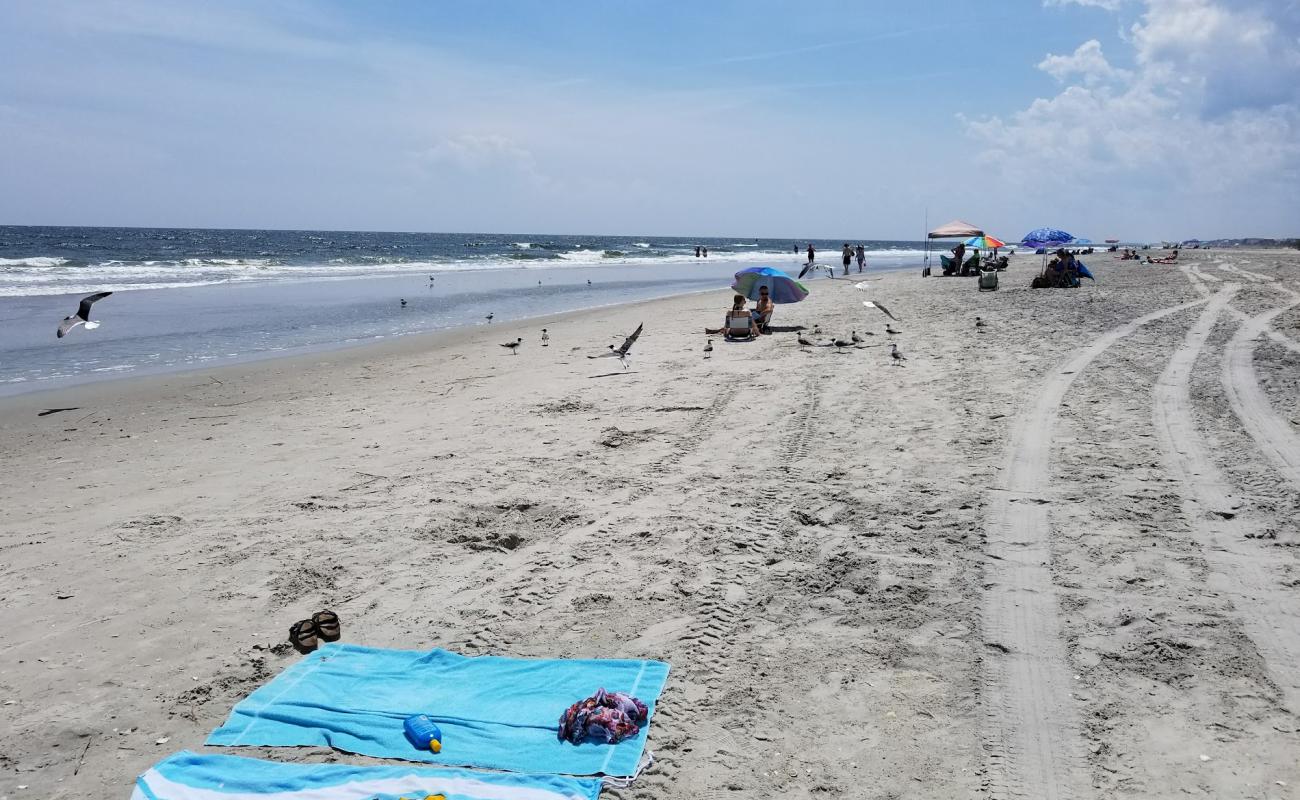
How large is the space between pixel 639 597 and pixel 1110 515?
325cm

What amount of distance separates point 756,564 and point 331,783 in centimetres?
275

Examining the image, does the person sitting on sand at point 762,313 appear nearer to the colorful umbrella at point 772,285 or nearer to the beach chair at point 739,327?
the beach chair at point 739,327

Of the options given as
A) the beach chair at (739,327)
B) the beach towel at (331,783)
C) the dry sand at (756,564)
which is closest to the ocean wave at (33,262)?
the dry sand at (756,564)

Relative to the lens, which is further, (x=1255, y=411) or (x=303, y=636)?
(x=1255, y=411)

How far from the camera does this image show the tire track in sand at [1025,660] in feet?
10.6

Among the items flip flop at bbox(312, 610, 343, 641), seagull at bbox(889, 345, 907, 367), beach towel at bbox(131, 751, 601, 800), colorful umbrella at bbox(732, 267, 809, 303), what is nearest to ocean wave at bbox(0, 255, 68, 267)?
colorful umbrella at bbox(732, 267, 809, 303)

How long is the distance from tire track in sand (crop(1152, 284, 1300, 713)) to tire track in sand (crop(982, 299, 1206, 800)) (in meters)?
0.88

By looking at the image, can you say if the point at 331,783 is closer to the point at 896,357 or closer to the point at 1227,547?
the point at 1227,547

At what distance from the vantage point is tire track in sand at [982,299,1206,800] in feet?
10.6

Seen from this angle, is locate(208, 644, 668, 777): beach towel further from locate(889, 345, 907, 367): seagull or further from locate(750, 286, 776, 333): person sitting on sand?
locate(750, 286, 776, 333): person sitting on sand

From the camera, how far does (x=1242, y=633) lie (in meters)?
4.02

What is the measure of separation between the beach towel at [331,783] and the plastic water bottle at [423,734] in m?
0.12

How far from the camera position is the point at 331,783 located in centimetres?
333

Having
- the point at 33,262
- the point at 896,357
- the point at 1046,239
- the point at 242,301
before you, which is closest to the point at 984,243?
the point at 1046,239
